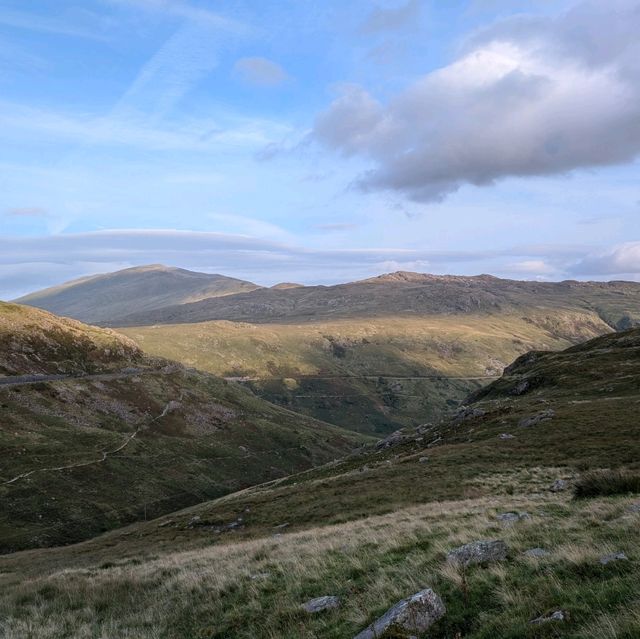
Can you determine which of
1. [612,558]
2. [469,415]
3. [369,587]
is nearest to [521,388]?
[469,415]

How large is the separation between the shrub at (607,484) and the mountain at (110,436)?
195ft

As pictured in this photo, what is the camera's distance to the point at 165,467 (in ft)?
289

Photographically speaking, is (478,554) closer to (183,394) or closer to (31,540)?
(31,540)

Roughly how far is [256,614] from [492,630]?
266 inches

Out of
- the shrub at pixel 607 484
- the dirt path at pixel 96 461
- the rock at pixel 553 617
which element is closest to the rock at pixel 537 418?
the shrub at pixel 607 484

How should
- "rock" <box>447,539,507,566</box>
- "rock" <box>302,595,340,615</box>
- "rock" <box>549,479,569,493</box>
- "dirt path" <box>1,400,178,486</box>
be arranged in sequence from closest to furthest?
"rock" <box>302,595,340,615</box> < "rock" <box>447,539,507,566</box> < "rock" <box>549,479,569,493</box> < "dirt path" <box>1,400,178,486</box>

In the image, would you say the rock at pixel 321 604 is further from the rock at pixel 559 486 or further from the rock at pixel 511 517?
the rock at pixel 559 486

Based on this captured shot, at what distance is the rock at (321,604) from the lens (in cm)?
1180

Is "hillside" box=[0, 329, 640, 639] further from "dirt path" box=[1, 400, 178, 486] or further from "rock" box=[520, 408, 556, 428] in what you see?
"dirt path" box=[1, 400, 178, 486]

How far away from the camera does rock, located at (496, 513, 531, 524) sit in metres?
18.6

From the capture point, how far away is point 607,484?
22062mm

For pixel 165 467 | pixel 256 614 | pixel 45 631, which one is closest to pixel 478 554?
pixel 256 614

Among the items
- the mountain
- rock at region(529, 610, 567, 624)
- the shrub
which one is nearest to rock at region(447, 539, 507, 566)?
rock at region(529, 610, 567, 624)

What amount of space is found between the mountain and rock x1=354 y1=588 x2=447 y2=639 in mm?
60437
